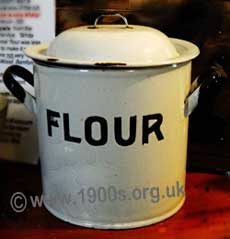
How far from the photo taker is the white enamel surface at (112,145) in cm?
62

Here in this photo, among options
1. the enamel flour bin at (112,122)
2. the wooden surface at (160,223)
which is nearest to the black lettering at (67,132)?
the enamel flour bin at (112,122)

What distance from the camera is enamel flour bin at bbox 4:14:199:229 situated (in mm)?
619

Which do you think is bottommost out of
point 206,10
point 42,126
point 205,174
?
point 205,174

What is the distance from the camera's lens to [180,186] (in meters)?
0.73

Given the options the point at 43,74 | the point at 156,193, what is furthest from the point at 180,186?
the point at 43,74

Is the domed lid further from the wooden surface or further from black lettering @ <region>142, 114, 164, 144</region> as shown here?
the wooden surface

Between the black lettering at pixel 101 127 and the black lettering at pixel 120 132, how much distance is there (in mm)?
13

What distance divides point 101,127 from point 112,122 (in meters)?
0.02

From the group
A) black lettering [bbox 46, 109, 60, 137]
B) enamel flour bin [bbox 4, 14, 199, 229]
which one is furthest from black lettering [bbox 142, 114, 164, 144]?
black lettering [bbox 46, 109, 60, 137]

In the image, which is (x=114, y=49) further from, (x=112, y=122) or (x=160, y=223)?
(x=160, y=223)

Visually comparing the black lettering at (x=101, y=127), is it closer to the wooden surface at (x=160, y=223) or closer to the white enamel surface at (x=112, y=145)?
the white enamel surface at (x=112, y=145)

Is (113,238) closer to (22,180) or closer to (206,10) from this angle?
(22,180)

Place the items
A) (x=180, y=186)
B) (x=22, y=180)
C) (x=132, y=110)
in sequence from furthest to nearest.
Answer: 1. (x=22, y=180)
2. (x=180, y=186)
3. (x=132, y=110)

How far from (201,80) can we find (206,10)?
160 millimetres
